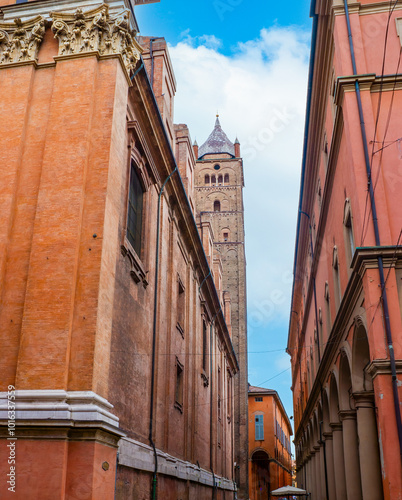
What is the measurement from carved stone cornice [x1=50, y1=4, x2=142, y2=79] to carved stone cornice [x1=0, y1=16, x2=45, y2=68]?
40 cm

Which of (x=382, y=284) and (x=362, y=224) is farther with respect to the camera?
(x=362, y=224)

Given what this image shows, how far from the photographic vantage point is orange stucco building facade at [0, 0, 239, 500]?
8.88 m

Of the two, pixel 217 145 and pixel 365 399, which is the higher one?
pixel 217 145

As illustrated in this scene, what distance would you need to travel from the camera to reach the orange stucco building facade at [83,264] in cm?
888

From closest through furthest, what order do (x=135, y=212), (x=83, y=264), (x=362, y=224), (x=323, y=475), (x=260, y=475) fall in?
(x=83, y=264) → (x=362, y=224) → (x=135, y=212) → (x=323, y=475) → (x=260, y=475)

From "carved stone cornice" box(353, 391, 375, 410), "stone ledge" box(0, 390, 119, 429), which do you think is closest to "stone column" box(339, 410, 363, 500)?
"carved stone cornice" box(353, 391, 375, 410)

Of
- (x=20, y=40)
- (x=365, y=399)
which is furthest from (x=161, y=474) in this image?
(x=20, y=40)

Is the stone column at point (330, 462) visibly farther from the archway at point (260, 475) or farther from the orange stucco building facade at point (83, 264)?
the archway at point (260, 475)

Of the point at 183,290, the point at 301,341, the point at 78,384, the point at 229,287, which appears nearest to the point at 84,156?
the point at 78,384

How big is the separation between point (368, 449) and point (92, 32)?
1120cm

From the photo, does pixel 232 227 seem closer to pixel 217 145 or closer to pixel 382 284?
pixel 217 145

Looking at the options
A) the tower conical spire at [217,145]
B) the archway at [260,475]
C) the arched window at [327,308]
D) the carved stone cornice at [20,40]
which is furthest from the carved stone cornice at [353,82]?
the tower conical spire at [217,145]

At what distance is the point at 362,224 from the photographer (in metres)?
12.2

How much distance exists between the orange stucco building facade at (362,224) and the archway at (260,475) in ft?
150
